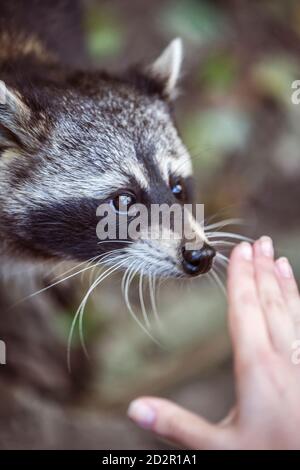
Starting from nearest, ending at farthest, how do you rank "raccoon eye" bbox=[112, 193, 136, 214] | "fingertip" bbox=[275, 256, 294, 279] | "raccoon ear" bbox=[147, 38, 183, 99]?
"fingertip" bbox=[275, 256, 294, 279]
"raccoon eye" bbox=[112, 193, 136, 214]
"raccoon ear" bbox=[147, 38, 183, 99]

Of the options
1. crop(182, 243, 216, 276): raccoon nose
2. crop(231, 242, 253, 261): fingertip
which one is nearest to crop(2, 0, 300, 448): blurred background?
crop(182, 243, 216, 276): raccoon nose

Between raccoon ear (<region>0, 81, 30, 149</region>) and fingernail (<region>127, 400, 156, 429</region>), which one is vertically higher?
raccoon ear (<region>0, 81, 30, 149</region>)

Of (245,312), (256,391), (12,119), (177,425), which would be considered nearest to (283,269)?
(245,312)

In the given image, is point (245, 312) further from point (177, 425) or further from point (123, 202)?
point (123, 202)

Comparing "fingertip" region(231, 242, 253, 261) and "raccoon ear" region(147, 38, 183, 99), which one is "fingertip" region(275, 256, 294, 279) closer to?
"fingertip" region(231, 242, 253, 261)

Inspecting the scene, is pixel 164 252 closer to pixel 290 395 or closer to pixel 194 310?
pixel 290 395
